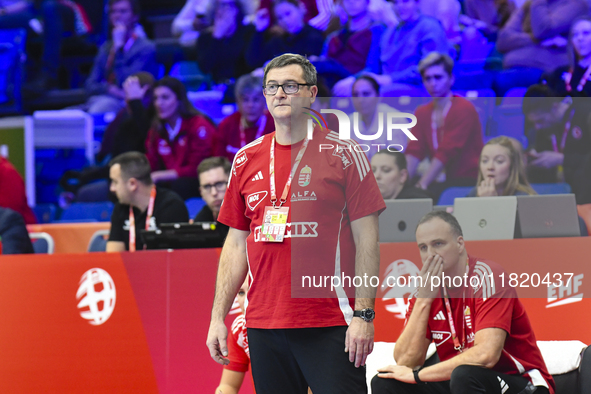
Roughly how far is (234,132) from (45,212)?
112 inches

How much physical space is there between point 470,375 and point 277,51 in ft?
17.4

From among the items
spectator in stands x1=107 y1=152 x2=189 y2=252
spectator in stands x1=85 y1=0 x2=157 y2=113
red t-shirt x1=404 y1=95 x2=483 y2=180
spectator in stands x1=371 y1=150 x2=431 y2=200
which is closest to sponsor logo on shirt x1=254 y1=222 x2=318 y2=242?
spectator in stands x1=371 y1=150 x2=431 y2=200

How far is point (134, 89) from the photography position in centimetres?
728

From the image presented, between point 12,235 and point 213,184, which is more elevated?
point 213,184

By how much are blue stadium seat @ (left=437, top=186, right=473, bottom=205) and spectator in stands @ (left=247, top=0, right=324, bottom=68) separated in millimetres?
3742

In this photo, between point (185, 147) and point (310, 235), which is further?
point (185, 147)

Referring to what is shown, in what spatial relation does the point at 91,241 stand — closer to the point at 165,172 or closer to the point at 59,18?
the point at 165,172

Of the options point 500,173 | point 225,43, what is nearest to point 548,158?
point 500,173

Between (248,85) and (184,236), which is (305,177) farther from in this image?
(248,85)

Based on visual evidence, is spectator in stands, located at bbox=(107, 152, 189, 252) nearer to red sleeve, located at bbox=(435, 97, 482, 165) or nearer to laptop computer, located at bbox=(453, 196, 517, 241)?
red sleeve, located at bbox=(435, 97, 482, 165)

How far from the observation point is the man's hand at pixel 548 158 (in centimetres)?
411

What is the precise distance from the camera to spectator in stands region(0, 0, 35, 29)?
902 centimetres

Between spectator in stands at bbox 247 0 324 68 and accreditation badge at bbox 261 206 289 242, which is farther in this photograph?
spectator in stands at bbox 247 0 324 68

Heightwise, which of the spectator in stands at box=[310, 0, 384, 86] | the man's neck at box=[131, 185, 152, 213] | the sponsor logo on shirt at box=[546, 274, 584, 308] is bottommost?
the sponsor logo on shirt at box=[546, 274, 584, 308]
